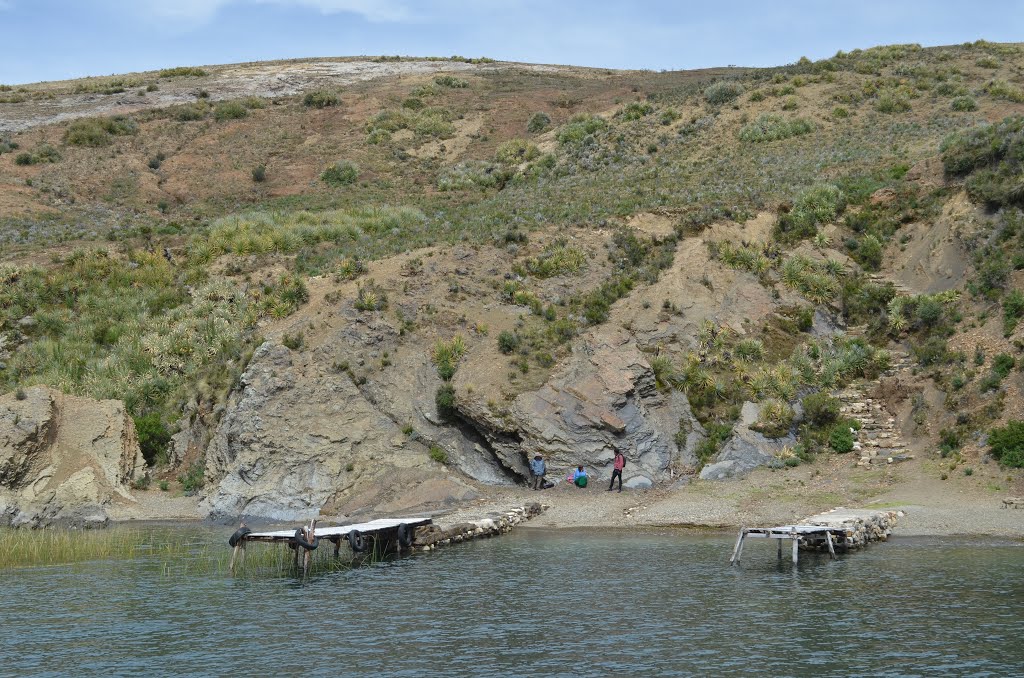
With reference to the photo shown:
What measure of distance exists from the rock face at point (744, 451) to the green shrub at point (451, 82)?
6232cm

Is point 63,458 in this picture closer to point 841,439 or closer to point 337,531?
point 337,531

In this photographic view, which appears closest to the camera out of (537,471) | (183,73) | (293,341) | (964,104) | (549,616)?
(549,616)

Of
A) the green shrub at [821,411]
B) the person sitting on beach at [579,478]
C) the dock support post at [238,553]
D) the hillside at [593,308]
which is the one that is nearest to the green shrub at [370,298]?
the hillside at [593,308]

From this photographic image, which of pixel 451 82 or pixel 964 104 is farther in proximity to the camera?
pixel 451 82

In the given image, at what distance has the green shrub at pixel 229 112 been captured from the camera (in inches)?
3105

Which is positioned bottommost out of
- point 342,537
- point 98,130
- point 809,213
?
point 342,537

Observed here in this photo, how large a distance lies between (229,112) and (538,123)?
26.6m

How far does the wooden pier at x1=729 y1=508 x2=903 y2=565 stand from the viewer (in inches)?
893

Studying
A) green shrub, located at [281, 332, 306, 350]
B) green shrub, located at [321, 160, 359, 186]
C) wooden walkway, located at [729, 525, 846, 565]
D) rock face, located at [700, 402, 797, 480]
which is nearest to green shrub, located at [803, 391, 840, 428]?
rock face, located at [700, 402, 797, 480]

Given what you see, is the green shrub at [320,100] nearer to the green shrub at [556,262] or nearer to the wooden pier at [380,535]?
the green shrub at [556,262]

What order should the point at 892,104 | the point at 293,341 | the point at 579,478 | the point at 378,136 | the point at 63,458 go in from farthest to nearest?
1. the point at 378,136
2. the point at 892,104
3. the point at 293,341
4. the point at 63,458
5. the point at 579,478

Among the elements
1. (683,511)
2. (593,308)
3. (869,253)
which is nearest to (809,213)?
(869,253)

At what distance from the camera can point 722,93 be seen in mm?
63031

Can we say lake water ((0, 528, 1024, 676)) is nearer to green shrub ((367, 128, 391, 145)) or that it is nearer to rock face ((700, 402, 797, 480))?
rock face ((700, 402, 797, 480))
